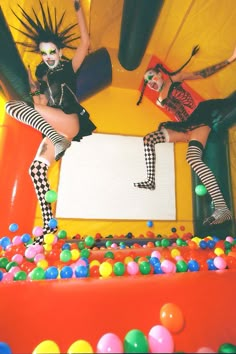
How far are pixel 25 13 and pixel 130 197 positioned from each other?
182 centimetres

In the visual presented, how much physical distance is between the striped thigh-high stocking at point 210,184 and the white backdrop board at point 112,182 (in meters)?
0.81

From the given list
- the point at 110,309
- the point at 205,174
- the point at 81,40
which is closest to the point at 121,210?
the point at 205,174

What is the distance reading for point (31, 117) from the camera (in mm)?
1707

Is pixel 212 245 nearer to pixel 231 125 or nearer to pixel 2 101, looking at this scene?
pixel 231 125

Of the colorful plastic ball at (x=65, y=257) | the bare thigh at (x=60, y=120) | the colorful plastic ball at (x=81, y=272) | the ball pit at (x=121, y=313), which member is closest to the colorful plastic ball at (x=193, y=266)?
the ball pit at (x=121, y=313)

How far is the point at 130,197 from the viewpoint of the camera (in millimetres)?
2754

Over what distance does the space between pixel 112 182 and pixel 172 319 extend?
2.23 metres

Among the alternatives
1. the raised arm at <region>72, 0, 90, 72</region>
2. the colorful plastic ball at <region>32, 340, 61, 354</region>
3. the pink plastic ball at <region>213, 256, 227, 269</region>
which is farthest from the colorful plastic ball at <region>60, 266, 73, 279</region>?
the raised arm at <region>72, 0, 90, 72</region>

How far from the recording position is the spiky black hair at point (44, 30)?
1781 mm

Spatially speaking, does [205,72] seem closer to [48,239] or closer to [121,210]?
[121,210]

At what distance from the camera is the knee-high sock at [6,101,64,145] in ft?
5.45

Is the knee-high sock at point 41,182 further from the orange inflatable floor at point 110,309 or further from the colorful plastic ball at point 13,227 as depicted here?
the orange inflatable floor at point 110,309

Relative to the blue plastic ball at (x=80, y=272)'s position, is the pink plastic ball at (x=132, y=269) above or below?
above

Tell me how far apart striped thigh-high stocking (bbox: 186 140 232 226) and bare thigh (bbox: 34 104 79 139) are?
Result: 3.06 ft
